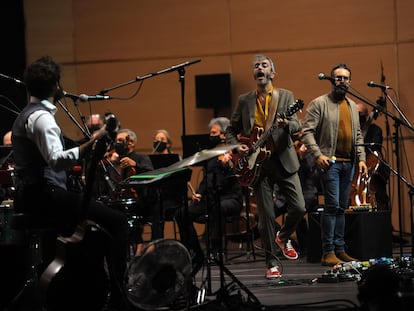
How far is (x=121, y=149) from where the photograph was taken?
8.20m

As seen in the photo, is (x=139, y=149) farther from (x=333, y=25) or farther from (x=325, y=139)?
(x=325, y=139)

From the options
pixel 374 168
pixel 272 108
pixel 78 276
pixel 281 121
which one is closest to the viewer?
pixel 78 276

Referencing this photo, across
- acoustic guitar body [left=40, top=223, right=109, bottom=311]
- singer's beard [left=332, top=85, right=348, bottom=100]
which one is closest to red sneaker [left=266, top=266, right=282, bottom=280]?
singer's beard [left=332, top=85, right=348, bottom=100]

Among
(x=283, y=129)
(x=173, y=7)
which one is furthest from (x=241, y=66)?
(x=283, y=129)

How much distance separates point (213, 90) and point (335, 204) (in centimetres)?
342

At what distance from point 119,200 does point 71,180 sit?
0.49 m

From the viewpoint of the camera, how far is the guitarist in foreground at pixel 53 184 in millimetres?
4285

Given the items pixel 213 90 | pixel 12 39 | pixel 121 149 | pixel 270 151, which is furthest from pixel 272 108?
pixel 12 39

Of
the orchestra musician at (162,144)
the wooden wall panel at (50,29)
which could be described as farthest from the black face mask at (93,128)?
the wooden wall panel at (50,29)

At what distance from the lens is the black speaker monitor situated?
9820 mm

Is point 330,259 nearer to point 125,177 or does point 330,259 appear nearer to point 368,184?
point 368,184

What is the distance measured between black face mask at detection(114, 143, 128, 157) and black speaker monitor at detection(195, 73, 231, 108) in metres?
1.89

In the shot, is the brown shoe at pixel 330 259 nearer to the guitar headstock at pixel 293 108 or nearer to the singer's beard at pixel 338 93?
the singer's beard at pixel 338 93

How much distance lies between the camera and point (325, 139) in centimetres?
693
